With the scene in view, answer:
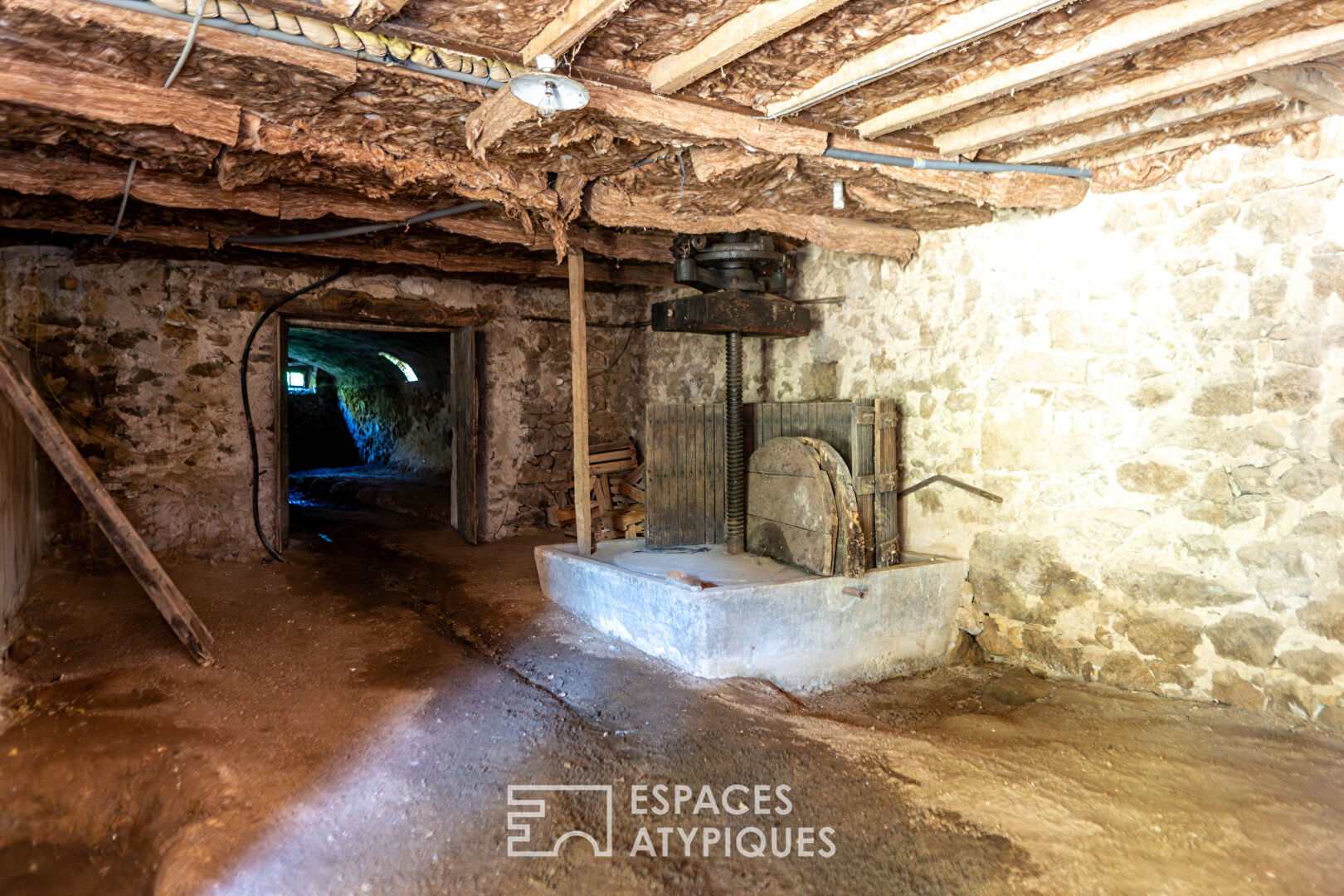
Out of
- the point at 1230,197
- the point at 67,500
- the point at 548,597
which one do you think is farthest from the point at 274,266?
the point at 1230,197

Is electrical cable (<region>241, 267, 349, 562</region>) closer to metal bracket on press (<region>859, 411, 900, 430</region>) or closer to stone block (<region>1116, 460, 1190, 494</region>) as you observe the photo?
metal bracket on press (<region>859, 411, 900, 430</region>)

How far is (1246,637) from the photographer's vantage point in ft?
10.0

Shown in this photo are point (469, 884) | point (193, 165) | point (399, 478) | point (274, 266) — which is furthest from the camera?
point (399, 478)

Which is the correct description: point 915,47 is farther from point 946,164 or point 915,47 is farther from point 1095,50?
point 946,164

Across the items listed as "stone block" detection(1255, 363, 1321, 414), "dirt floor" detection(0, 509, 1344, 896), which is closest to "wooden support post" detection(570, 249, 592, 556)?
"dirt floor" detection(0, 509, 1344, 896)

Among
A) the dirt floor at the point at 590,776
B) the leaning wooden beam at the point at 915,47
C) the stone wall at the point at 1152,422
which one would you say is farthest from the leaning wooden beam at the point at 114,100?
the stone wall at the point at 1152,422

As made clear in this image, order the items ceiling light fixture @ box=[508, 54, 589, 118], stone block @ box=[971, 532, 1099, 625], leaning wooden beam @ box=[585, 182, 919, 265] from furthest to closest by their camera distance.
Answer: leaning wooden beam @ box=[585, 182, 919, 265] → stone block @ box=[971, 532, 1099, 625] → ceiling light fixture @ box=[508, 54, 589, 118]

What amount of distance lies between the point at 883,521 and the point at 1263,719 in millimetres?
1753

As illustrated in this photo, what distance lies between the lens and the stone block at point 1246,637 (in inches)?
118

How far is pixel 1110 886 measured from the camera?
6.65 feet

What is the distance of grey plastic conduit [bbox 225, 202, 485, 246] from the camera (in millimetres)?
4047

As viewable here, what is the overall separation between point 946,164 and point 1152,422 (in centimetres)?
150

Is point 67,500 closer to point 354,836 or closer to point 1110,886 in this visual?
point 354,836

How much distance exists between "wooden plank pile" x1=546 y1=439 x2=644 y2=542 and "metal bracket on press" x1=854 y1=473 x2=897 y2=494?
8.05 ft
